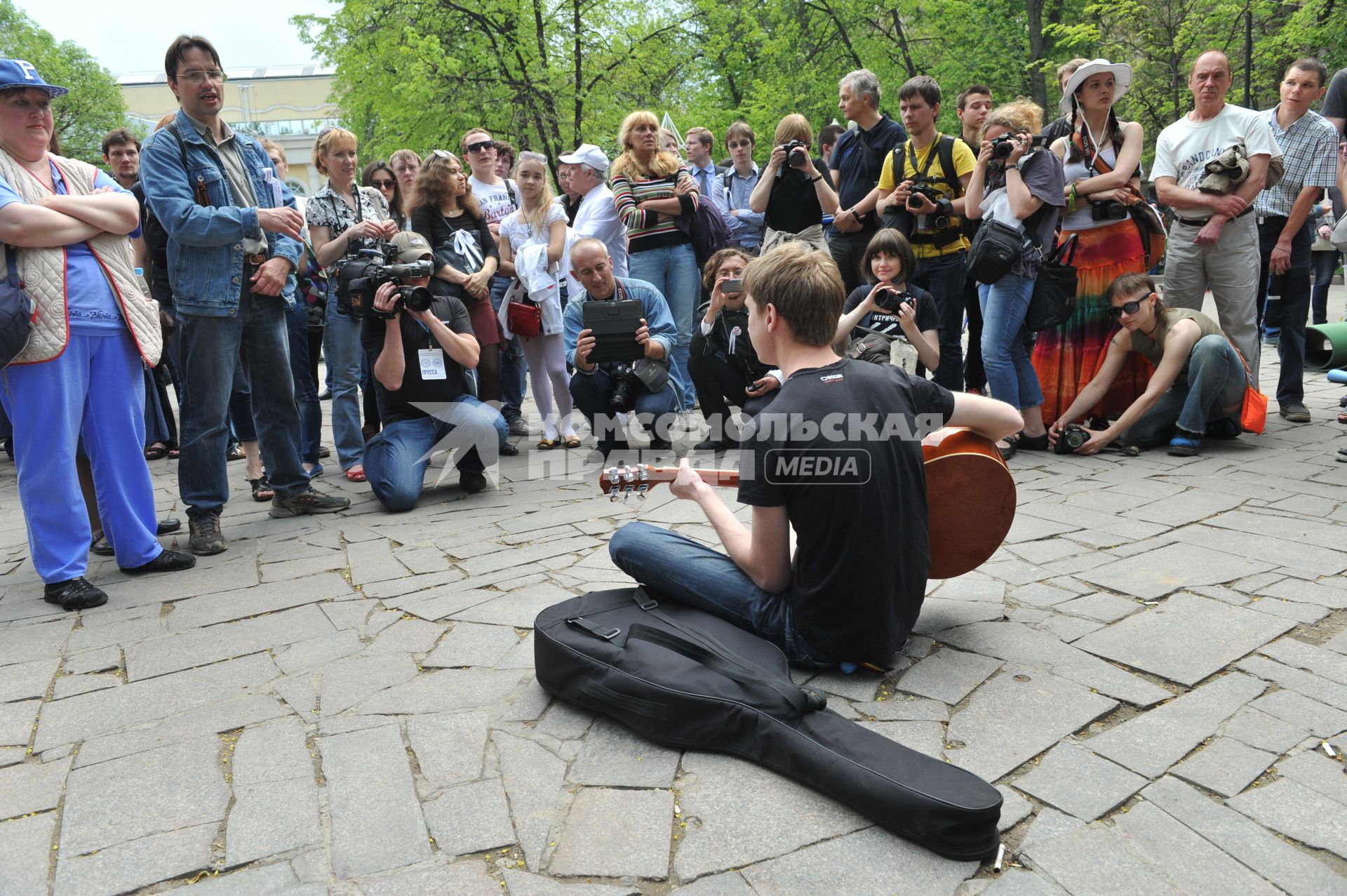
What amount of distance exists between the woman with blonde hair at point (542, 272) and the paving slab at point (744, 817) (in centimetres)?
465

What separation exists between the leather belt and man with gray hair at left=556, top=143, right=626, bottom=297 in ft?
12.3

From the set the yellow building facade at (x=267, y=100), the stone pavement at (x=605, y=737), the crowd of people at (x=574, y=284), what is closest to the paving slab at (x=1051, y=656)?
the stone pavement at (x=605, y=737)

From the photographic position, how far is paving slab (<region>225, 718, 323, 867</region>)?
7.29 ft

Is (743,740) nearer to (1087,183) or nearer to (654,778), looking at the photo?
(654,778)

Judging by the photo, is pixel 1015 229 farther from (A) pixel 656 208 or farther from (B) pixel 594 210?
(B) pixel 594 210

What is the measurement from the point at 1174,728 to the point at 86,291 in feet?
14.2

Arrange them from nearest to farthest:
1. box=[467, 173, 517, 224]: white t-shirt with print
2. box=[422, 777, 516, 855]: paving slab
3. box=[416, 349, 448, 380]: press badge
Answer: box=[422, 777, 516, 855]: paving slab < box=[416, 349, 448, 380]: press badge < box=[467, 173, 517, 224]: white t-shirt with print

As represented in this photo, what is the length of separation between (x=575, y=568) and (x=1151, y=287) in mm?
3897

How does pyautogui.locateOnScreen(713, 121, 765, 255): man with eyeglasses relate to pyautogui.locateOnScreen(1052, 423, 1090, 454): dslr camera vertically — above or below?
above

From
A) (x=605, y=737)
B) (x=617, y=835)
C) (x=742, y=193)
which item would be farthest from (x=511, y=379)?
(x=617, y=835)

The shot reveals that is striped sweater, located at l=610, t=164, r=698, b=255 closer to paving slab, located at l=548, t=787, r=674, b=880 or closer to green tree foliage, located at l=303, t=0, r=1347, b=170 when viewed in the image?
paving slab, located at l=548, t=787, r=674, b=880

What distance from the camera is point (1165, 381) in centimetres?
556

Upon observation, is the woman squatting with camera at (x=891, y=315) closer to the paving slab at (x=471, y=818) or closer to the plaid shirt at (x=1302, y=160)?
the plaid shirt at (x=1302, y=160)

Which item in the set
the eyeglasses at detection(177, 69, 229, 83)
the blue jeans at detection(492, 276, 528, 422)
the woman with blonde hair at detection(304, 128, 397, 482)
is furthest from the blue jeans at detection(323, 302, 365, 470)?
the eyeglasses at detection(177, 69, 229, 83)
